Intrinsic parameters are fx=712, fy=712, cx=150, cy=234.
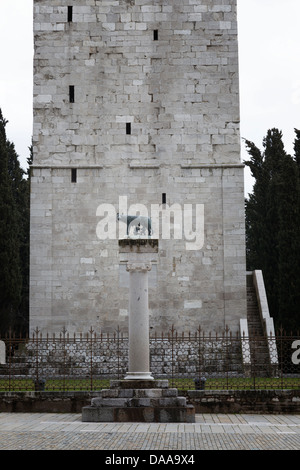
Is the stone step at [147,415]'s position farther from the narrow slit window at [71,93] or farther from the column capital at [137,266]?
the narrow slit window at [71,93]

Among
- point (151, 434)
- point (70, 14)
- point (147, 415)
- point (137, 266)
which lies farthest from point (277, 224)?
point (151, 434)

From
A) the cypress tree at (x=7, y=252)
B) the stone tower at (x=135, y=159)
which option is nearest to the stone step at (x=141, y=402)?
the stone tower at (x=135, y=159)

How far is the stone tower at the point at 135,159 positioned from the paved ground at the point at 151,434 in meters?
8.75

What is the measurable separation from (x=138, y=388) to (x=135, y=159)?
1106cm

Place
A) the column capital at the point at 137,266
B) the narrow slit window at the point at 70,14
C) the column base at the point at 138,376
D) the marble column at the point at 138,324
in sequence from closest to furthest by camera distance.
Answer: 1. the column base at the point at 138,376
2. the marble column at the point at 138,324
3. the column capital at the point at 137,266
4. the narrow slit window at the point at 70,14

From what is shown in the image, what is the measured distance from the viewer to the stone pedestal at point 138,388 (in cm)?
1246

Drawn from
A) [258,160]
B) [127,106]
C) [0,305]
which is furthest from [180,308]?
[258,160]

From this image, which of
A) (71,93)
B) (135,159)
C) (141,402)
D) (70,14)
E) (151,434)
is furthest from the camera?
(70,14)

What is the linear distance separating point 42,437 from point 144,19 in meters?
15.9

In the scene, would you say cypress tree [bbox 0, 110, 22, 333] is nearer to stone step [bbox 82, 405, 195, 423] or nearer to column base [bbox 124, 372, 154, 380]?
column base [bbox 124, 372, 154, 380]

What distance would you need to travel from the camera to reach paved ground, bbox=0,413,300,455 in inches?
383

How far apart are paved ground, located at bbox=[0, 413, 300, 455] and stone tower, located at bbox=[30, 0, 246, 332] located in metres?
8.75

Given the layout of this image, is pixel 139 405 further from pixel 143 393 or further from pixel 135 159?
pixel 135 159

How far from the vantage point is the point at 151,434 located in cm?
1078
